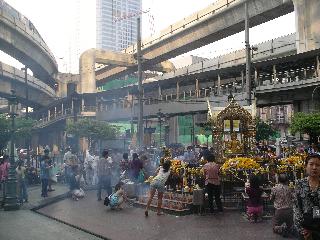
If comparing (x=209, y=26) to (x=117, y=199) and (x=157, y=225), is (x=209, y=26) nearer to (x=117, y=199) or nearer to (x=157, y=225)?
(x=117, y=199)

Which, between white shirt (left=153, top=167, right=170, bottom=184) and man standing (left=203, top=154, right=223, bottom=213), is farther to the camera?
man standing (left=203, top=154, right=223, bottom=213)

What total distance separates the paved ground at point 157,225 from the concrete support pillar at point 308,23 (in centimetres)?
2217

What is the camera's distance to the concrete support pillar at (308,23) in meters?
30.0

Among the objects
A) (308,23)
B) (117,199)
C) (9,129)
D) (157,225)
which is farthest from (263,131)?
(9,129)

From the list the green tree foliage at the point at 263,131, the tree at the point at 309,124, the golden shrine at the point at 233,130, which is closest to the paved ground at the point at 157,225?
the golden shrine at the point at 233,130

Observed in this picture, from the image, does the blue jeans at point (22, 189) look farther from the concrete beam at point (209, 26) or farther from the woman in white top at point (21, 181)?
the concrete beam at point (209, 26)

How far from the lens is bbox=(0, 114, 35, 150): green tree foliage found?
81.4 feet

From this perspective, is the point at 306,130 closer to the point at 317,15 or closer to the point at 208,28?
the point at 317,15

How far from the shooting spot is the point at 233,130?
1720 cm

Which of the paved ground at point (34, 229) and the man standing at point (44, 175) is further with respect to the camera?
the man standing at point (44, 175)

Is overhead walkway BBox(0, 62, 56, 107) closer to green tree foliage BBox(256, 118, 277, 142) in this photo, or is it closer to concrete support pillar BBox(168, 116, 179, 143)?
concrete support pillar BBox(168, 116, 179, 143)

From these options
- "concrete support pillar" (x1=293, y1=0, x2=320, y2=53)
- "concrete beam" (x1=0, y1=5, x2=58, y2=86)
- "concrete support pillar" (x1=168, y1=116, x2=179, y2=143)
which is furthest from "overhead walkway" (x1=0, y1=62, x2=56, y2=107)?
"concrete support pillar" (x1=293, y1=0, x2=320, y2=53)

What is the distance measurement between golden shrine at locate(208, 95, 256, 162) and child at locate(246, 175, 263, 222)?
581 centimetres

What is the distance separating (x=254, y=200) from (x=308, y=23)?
23.7 meters
